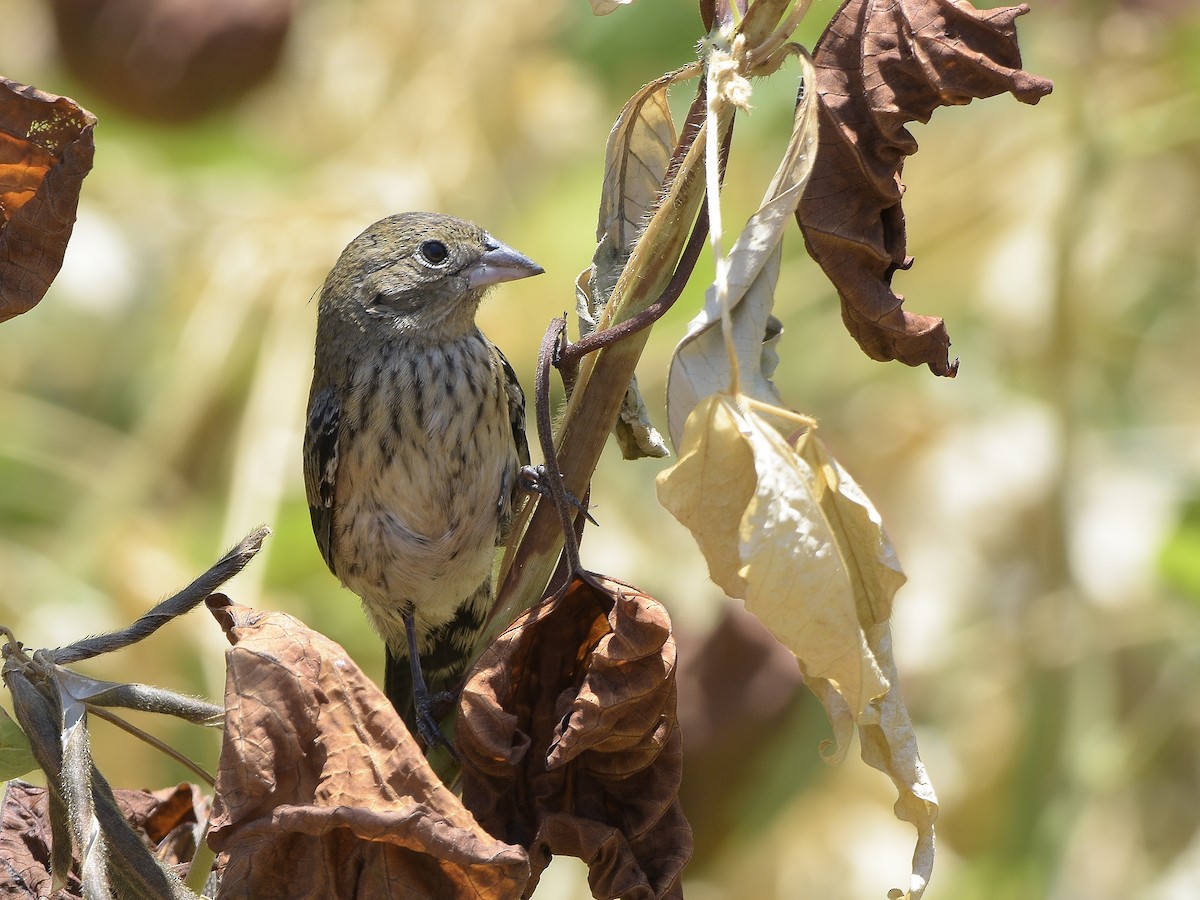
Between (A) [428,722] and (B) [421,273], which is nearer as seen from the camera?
(A) [428,722]

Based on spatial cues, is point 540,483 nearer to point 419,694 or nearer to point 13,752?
point 13,752

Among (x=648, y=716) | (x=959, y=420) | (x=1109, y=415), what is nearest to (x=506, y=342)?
(x=959, y=420)

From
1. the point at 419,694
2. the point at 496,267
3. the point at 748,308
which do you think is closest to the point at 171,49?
the point at 496,267

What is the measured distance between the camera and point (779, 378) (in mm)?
4918

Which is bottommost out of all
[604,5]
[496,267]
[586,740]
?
[586,740]

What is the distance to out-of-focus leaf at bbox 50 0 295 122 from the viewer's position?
15.0 ft

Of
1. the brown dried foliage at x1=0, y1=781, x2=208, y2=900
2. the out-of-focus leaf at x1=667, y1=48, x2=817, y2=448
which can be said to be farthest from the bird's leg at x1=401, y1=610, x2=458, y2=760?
the out-of-focus leaf at x1=667, y1=48, x2=817, y2=448

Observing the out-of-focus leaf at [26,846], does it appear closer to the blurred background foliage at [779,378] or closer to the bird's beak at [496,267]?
the blurred background foliage at [779,378]

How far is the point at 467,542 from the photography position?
363 cm

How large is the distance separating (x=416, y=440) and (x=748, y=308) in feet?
7.23

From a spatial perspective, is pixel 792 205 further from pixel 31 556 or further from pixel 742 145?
pixel 31 556

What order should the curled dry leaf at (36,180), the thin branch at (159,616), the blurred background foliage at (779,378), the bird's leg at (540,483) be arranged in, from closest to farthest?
the thin branch at (159,616), the curled dry leaf at (36,180), the bird's leg at (540,483), the blurred background foliage at (779,378)

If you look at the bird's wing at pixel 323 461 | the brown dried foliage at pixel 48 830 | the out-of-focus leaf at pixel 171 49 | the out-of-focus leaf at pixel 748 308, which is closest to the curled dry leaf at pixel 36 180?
the brown dried foliage at pixel 48 830

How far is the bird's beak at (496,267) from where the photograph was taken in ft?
12.0
